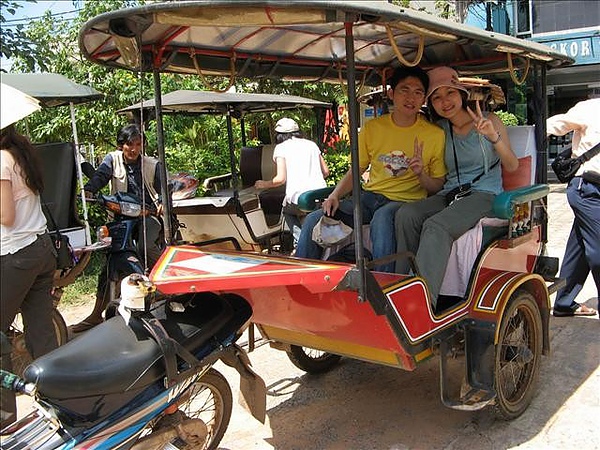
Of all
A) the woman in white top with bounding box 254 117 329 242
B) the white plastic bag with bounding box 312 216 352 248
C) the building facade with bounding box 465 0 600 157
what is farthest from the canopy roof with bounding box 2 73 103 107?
the building facade with bounding box 465 0 600 157

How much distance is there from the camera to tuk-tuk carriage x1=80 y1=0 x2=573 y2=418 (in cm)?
258

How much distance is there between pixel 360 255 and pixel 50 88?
11.7ft

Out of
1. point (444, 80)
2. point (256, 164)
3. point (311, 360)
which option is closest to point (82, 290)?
point (256, 164)

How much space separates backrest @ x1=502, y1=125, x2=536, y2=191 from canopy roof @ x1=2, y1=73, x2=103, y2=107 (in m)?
3.41

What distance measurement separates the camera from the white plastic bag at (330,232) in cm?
352

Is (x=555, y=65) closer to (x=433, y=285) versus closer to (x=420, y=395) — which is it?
(x=433, y=285)

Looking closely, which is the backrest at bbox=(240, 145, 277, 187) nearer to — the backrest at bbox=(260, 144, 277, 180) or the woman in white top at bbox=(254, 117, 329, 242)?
the backrest at bbox=(260, 144, 277, 180)

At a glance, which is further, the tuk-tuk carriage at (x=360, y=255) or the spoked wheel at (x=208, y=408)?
the spoked wheel at (x=208, y=408)

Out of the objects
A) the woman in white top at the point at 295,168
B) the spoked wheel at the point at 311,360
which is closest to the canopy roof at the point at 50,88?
the woman in white top at the point at 295,168

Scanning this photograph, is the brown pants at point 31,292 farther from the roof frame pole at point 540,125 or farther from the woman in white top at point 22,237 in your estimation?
the roof frame pole at point 540,125

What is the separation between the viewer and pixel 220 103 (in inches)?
275

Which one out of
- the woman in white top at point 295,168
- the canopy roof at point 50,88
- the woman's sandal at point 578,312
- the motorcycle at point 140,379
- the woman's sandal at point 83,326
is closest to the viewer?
the motorcycle at point 140,379

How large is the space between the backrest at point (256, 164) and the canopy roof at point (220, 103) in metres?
0.56

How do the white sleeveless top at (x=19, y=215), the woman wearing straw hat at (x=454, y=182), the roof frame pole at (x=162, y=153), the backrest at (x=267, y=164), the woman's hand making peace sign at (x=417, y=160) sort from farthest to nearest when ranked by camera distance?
1. the backrest at (x=267, y=164)
2. the woman's hand making peace sign at (x=417, y=160)
3. the roof frame pole at (x=162, y=153)
4. the woman wearing straw hat at (x=454, y=182)
5. the white sleeveless top at (x=19, y=215)
